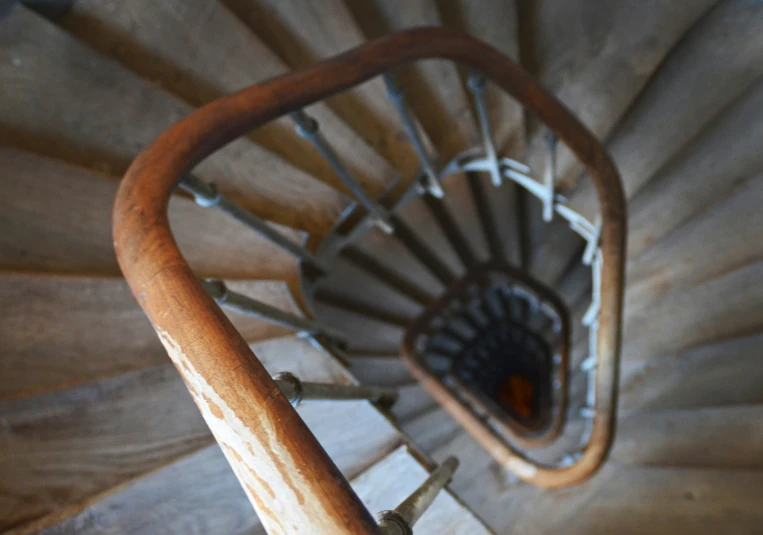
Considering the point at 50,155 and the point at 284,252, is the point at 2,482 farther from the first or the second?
the point at 284,252

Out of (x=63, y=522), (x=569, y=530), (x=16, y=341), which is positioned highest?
(x=16, y=341)

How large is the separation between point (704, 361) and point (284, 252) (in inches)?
83.7

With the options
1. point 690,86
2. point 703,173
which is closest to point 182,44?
point 690,86

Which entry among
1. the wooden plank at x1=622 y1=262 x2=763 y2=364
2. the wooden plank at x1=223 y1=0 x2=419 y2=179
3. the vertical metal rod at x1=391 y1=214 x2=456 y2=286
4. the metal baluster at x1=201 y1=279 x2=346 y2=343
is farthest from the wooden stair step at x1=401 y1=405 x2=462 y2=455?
the wooden plank at x1=223 y1=0 x2=419 y2=179

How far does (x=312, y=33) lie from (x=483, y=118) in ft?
2.68

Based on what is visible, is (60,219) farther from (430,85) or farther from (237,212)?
(430,85)

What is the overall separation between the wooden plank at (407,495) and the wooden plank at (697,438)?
1.49 metres

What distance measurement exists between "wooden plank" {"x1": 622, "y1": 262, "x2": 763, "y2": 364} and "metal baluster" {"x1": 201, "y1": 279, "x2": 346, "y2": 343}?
1.80 meters

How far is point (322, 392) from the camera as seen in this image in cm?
108

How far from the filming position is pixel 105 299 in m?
1.40

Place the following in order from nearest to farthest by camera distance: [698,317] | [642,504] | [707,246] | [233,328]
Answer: [233,328]
[707,246]
[698,317]
[642,504]

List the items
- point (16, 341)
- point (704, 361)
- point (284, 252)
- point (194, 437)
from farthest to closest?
point (704, 361) → point (284, 252) → point (194, 437) → point (16, 341)

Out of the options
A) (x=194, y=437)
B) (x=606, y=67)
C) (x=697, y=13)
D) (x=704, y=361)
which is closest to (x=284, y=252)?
(x=194, y=437)

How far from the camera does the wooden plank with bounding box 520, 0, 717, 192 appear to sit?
1958 millimetres
